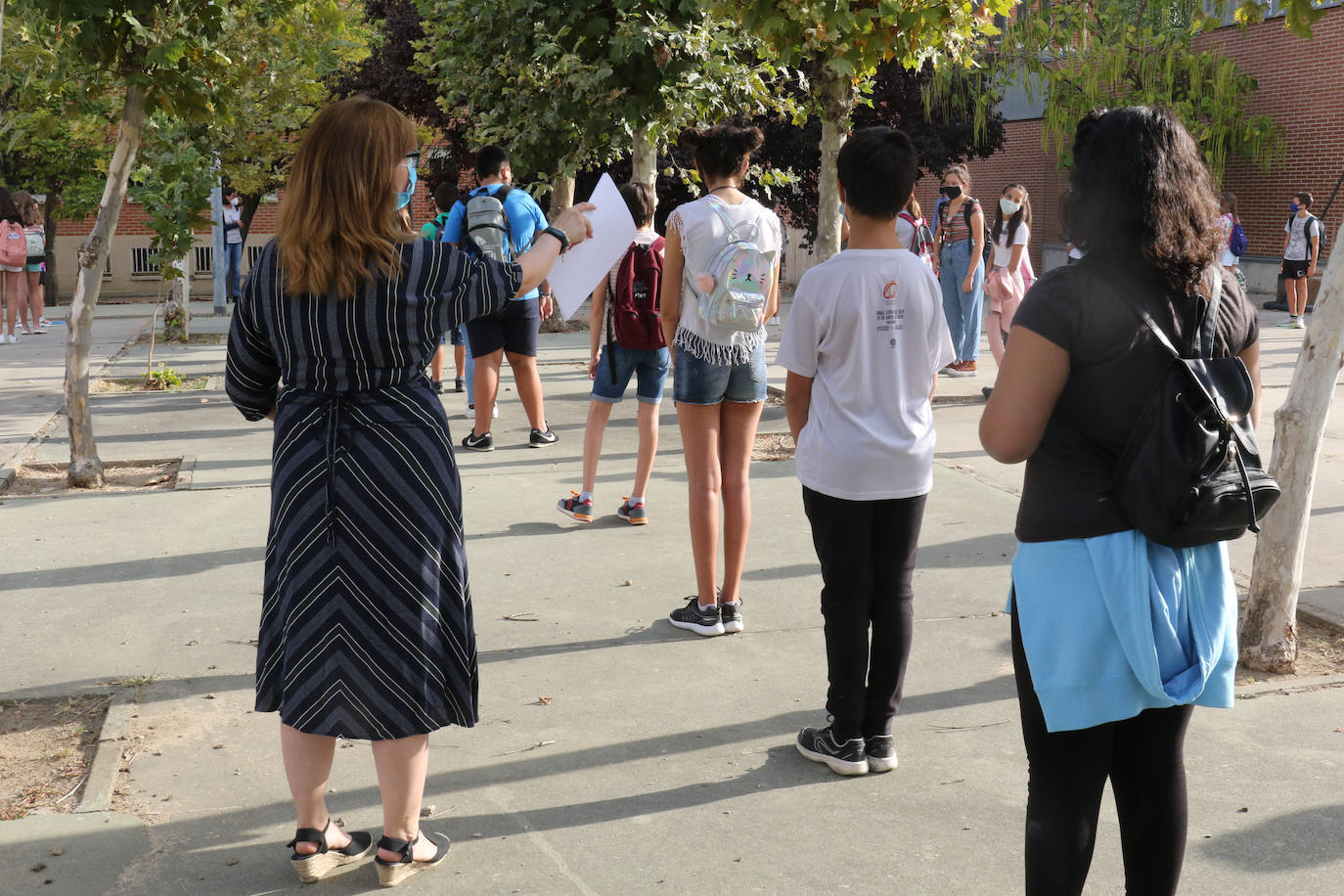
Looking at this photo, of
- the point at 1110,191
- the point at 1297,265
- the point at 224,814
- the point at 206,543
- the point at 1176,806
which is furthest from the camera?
the point at 1297,265

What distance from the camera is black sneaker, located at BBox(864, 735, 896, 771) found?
394 cm

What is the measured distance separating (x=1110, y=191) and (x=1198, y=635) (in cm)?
85

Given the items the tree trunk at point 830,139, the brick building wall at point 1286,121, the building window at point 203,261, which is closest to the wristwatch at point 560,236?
the tree trunk at point 830,139

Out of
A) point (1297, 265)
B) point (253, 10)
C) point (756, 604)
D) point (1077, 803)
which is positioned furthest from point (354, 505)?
point (1297, 265)

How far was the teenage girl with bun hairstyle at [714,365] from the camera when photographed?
4.94 m

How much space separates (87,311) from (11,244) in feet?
34.6

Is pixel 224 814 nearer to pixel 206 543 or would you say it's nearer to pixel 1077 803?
pixel 1077 803

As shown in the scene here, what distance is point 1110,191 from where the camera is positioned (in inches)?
92.8

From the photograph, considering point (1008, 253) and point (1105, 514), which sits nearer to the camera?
point (1105, 514)

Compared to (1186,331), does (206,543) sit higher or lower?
lower

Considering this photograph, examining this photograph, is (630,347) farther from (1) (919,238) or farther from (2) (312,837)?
(1) (919,238)

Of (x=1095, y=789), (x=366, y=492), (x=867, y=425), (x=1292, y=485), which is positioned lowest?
(x=1095, y=789)

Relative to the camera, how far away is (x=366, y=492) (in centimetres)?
303

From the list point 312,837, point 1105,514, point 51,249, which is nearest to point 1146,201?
point 1105,514
